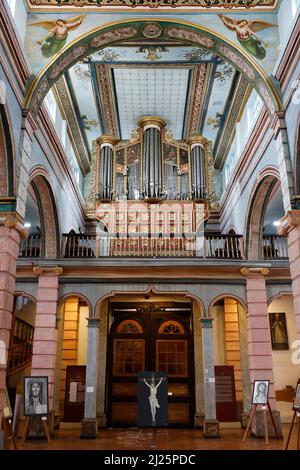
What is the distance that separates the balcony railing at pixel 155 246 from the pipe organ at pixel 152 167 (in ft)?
5.20

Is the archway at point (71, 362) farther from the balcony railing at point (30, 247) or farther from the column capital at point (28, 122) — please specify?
the column capital at point (28, 122)

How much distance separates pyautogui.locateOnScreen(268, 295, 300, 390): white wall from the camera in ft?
56.4

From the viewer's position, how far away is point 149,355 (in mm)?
16078

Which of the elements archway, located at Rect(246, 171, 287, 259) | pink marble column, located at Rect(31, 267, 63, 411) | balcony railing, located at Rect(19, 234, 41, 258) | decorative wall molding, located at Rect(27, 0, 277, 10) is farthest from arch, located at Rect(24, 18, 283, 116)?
pink marble column, located at Rect(31, 267, 63, 411)

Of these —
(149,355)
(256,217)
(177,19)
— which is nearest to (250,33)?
(177,19)

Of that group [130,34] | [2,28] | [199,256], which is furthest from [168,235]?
[2,28]

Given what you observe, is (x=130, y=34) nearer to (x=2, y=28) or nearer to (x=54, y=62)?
(x=54, y=62)

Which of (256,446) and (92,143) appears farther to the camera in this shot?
(92,143)

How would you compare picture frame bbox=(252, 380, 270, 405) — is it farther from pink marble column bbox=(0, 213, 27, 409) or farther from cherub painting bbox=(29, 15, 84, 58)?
cherub painting bbox=(29, 15, 84, 58)

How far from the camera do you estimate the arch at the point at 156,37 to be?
10195 mm

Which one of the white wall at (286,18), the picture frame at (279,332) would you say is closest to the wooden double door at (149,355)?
the picture frame at (279,332)

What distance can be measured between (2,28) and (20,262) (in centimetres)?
730

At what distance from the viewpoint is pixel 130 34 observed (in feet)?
36.3

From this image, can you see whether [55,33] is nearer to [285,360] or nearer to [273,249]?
[273,249]
